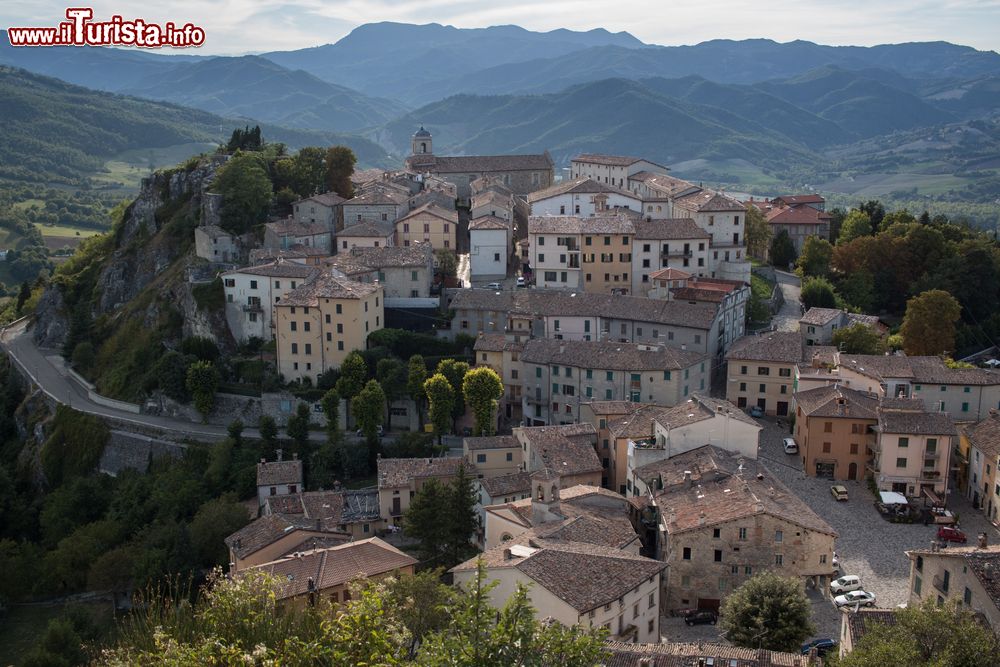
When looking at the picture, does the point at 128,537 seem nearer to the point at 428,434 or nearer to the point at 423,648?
the point at 428,434

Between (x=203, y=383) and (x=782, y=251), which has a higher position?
(x=782, y=251)

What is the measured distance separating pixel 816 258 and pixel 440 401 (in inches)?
1286

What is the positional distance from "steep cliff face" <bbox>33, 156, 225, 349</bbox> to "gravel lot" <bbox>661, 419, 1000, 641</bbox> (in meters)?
39.9

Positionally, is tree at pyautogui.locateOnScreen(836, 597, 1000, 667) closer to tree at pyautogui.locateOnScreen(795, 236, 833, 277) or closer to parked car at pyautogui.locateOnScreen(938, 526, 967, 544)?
parked car at pyautogui.locateOnScreen(938, 526, 967, 544)

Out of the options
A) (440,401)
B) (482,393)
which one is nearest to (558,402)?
(482,393)

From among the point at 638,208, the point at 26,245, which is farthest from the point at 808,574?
the point at 26,245

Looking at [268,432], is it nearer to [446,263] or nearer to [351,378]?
[351,378]

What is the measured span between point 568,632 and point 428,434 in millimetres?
33087

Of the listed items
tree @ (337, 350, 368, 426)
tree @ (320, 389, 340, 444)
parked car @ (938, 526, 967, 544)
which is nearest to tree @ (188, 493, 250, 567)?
tree @ (320, 389, 340, 444)

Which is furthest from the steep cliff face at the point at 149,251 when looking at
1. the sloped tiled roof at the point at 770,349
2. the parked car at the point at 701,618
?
the parked car at the point at 701,618

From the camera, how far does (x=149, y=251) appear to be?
72438 mm

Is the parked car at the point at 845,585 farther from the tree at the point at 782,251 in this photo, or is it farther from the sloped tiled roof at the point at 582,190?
the tree at the point at 782,251

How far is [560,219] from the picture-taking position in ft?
208

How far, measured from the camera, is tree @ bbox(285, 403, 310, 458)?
51969 mm
